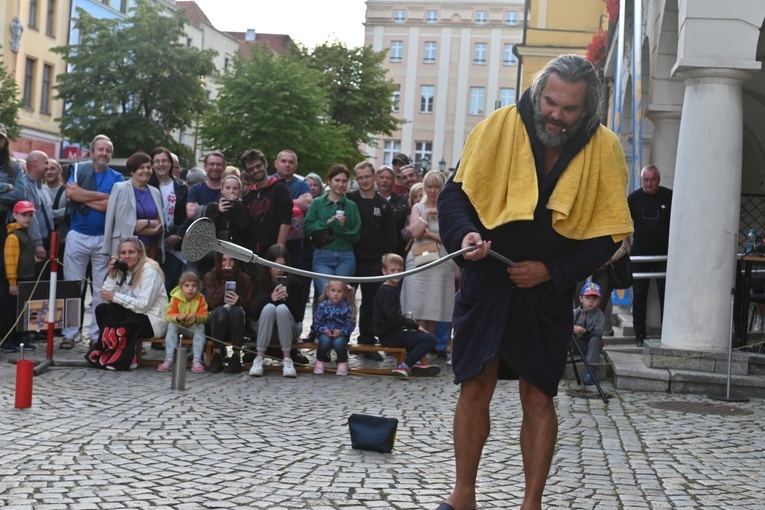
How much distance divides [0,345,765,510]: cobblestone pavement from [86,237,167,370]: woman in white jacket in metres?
0.55

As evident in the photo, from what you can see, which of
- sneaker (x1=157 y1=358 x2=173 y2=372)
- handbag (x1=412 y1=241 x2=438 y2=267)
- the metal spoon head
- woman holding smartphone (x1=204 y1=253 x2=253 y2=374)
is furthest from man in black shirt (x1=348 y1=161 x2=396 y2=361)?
the metal spoon head

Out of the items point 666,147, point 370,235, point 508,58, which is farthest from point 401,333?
point 508,58

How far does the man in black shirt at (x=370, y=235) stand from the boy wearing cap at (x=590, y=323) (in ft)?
8.25

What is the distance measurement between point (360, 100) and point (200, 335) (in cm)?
4840

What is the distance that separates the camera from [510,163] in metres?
5.11

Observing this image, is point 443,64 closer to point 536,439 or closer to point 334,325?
point 334,325

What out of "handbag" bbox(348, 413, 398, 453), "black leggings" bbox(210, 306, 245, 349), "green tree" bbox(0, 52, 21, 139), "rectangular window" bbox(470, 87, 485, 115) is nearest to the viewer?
"handbag" bbox(348, 413, 398, 453)

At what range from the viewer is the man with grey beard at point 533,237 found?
5.04 m

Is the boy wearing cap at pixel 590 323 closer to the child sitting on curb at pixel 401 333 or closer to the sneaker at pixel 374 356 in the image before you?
the child sitting on curb at pixel 401 333

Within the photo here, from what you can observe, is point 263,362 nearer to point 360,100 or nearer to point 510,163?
point 510,163

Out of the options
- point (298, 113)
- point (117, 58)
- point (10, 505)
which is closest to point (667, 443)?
point (10, 505)

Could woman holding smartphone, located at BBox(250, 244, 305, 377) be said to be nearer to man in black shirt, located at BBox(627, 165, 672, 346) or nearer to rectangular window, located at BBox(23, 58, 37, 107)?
man in black shirt, located at BBox(627, 165, 672, 346)

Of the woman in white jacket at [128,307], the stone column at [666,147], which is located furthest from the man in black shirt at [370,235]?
the stone column at [666,147]

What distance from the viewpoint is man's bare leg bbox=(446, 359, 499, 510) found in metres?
5.12
